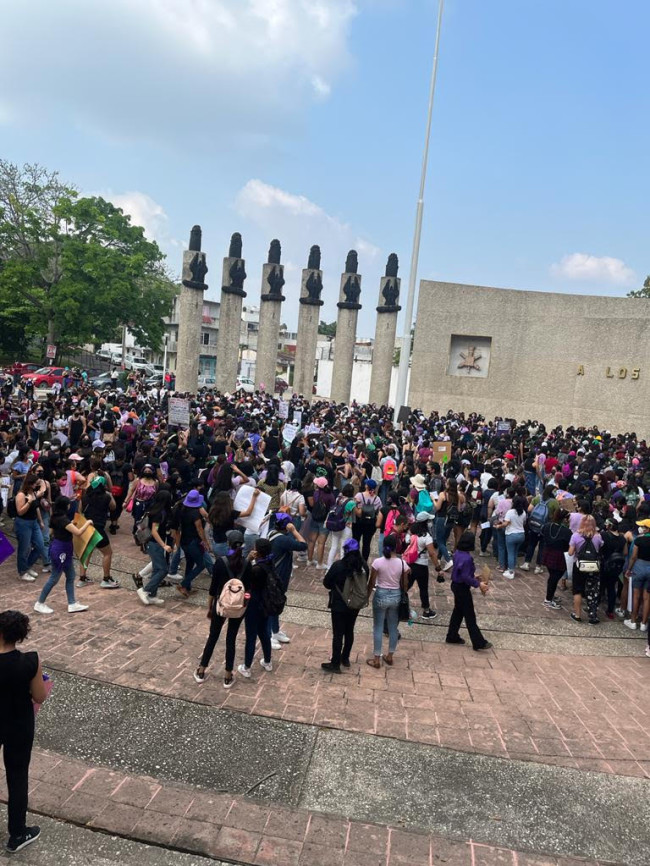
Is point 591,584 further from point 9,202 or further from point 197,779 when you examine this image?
point 9,202

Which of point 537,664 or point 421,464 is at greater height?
point 421,464

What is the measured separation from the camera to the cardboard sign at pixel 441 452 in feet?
46.0

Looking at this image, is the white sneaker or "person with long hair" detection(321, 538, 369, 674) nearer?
"person with long hair" detection(321, 538, 369, 674)

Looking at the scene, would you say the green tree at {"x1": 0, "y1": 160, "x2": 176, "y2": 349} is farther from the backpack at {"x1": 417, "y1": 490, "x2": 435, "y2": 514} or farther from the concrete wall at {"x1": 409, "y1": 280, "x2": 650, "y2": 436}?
the backpack at {"x1": 417, "y1": 490, "x2": 435, "y2": 514}

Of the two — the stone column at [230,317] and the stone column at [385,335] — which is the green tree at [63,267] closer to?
the stone column at [230,317]

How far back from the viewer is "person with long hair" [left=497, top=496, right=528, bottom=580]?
9.45 metres

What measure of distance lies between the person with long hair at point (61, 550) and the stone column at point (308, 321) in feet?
83.2

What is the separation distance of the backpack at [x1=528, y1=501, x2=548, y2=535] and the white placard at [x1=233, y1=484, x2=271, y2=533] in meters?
4.38

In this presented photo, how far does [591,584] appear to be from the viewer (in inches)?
330

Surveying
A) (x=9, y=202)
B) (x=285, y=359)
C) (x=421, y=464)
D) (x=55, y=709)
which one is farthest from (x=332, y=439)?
(x=285, y=359)

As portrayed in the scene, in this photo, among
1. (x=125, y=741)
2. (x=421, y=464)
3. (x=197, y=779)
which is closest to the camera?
(x=197, y=779)

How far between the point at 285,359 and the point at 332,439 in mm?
61173

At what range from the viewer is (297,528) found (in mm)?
9664

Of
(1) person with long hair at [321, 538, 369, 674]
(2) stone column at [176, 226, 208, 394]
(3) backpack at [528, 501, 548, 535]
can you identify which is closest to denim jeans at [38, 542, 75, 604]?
(1) person with long hair at [321, 538, 369, 674]
